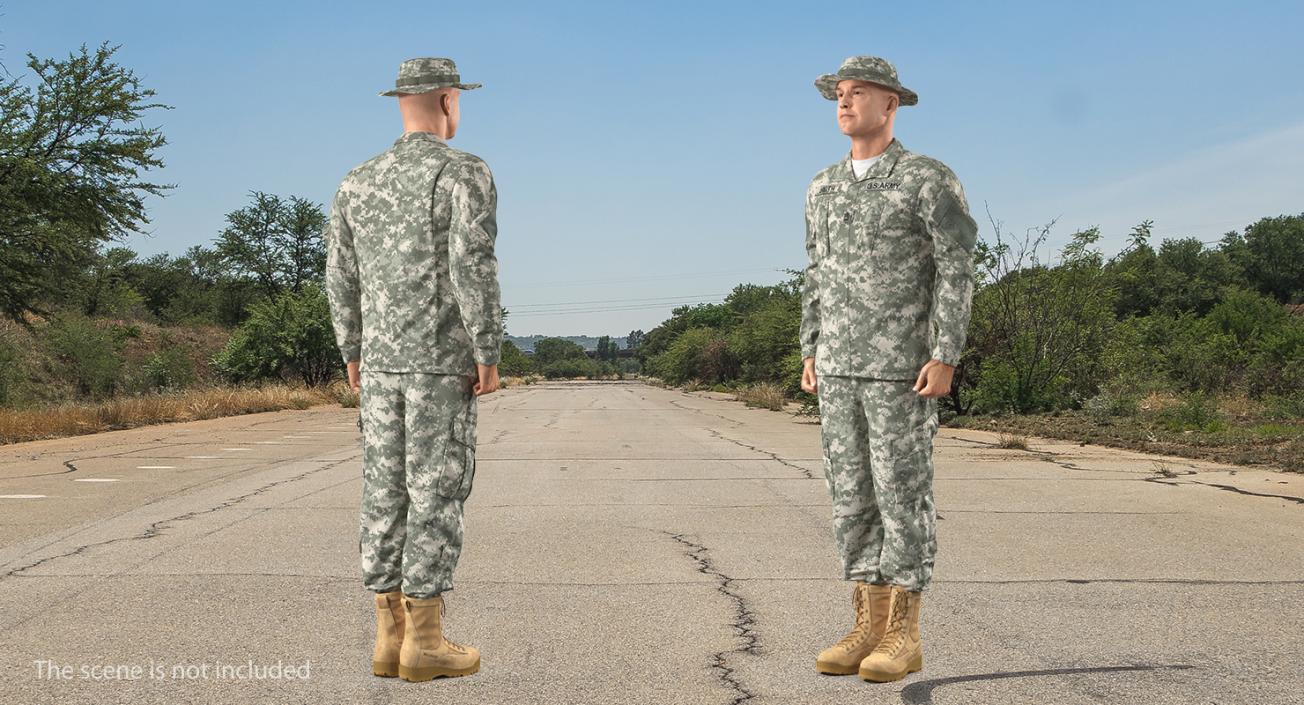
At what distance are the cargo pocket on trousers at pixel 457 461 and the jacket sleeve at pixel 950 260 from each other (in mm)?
1783

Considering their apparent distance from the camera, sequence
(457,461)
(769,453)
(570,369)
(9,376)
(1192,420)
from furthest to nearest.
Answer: (570,369), (9,376), (1192,420), (769,453), (457,461)

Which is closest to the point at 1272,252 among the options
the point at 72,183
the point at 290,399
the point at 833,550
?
the point at 290,399

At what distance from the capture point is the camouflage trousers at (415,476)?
13.6 feet

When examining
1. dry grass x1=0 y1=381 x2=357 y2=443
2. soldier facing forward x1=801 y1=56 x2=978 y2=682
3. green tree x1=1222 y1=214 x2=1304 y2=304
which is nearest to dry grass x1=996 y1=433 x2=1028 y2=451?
soldier facing forward x1=801 y1=56 x2=978 y2=682

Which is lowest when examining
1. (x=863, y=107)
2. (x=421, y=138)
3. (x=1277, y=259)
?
(x=421, y=138)

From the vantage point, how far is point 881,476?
4.18 m

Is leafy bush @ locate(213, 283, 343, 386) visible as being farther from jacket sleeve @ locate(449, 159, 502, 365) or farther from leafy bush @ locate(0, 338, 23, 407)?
jacket sleeve @ locate(449, 159, 502, 365)

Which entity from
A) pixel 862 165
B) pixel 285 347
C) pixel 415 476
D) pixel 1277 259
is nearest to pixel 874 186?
pixel 862 165

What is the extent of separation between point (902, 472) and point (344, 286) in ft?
7.70

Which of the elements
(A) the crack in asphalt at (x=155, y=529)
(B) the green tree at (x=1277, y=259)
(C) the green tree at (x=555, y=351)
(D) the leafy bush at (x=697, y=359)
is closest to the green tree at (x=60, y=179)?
(A) the crack in asphalt at (x=155, y=529)

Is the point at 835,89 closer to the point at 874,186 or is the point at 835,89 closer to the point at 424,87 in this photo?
the point at 874,186

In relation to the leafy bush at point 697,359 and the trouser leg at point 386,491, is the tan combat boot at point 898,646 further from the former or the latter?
the leafy bush at point 697,359

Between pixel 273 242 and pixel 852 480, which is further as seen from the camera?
pixel 273 242

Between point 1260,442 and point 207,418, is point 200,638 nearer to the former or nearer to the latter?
point 1260,442
